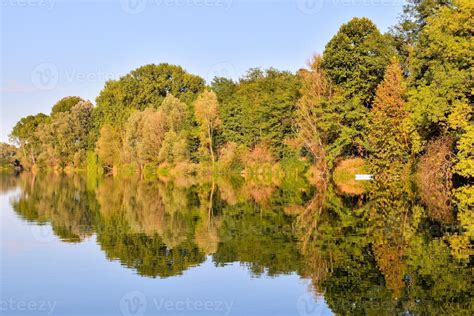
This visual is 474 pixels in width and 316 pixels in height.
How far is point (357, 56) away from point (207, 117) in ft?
97.4

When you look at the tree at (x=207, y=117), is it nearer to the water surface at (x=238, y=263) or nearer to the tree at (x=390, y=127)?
the tree at (x=390, y=127)

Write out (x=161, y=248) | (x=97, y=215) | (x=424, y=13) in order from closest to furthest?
(x=161, y=248), (x=97, y=215), (x=424, y=13)

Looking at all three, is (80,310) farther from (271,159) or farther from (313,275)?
(271,159)

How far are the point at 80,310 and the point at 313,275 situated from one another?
245 inches

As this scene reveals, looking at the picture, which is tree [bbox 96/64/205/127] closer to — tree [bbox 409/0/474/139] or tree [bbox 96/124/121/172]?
tree [bbox 96/124/121/172]

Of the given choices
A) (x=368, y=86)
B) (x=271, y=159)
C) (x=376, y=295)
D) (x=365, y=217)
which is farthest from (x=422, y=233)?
(x=271, y=159)

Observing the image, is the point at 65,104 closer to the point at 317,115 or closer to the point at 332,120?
the point at 317,115

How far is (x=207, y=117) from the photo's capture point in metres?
79.0

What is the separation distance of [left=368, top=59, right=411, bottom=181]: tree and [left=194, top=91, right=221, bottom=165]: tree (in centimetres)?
3076

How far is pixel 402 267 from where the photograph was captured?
49.5ft

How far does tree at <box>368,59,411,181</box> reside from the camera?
5128cm

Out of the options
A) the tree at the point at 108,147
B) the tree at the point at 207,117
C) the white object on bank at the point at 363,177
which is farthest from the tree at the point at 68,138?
the white object on bank at the point at 363,177

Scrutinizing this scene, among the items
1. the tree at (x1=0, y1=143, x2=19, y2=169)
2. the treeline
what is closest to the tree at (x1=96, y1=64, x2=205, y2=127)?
the treeline

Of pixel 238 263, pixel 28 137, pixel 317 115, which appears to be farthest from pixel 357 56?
pixel 28 137
